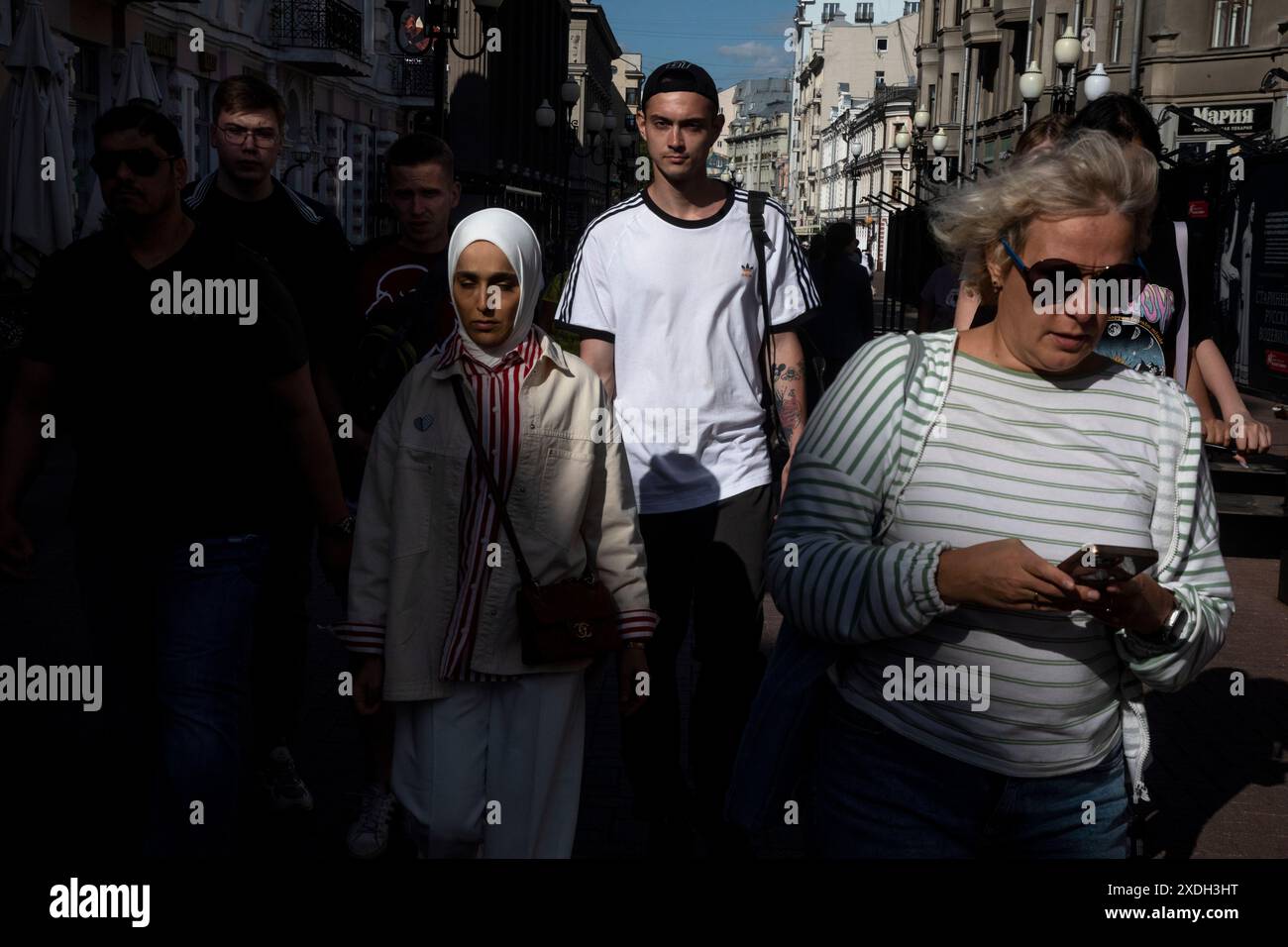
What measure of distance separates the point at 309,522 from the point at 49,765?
1342mm

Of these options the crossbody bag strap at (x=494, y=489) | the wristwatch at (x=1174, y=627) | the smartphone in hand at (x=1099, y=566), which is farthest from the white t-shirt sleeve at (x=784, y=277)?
the smartphone in hand at (x=1099, y=566)

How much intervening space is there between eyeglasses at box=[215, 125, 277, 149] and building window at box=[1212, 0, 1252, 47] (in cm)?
3076

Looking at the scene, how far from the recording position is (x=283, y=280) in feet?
15.7

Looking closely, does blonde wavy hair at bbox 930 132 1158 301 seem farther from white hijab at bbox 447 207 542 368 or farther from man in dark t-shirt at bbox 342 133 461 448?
man in dark t-shirt at bbox 342 133 461 448

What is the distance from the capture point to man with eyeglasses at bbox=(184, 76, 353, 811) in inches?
188

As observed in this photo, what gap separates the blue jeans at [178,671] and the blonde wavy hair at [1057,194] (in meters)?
2.06

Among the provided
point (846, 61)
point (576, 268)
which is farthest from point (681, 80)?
point (846, 61)

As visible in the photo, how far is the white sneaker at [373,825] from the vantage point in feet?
14.0

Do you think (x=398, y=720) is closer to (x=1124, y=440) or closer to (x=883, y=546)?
(x=883, y=546)

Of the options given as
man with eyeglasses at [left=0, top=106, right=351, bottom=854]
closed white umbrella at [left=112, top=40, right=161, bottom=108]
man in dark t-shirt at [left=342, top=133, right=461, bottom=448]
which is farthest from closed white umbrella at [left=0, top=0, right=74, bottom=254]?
man with eyeglasses at [left=0, top=106, right=351, bottom=854]

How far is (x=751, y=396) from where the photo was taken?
4355 mm

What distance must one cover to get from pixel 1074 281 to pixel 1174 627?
575 mm

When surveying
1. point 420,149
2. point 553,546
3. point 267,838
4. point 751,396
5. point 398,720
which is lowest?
point 267,838
